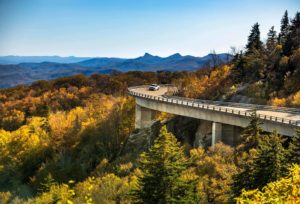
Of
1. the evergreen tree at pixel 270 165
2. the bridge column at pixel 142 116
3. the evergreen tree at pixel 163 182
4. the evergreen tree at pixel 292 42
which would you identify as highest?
the evergreen tree at pixel 292 42

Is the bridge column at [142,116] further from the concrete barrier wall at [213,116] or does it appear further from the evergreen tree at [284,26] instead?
the evergreen tree at [284,26]

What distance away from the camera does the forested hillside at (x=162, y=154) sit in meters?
24.0

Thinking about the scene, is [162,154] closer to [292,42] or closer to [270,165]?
[270,165]

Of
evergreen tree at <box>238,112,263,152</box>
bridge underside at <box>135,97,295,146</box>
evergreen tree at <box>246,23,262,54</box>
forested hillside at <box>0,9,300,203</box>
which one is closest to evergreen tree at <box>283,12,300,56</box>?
forested hillside at <box>0,9,300,203</box>

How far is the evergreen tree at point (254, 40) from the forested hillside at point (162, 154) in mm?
202

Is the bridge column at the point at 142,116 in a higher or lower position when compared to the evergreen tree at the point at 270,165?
lower

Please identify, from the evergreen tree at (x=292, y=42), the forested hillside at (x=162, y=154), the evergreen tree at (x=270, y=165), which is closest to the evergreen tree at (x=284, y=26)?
the forested hillside at (x=162, y=154)

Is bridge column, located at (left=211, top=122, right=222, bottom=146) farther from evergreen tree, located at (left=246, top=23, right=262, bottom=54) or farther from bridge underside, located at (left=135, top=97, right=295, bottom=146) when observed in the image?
evergreen tree, located at (left=246, top=23, right=262, bottom=54)

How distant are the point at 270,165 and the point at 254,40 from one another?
5934 cm

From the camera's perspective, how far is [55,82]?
14750 centimetres

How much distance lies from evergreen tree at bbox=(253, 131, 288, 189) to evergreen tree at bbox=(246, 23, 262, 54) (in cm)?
5434

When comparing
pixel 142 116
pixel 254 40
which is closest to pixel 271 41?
pixel 254 40

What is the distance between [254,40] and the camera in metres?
75.9

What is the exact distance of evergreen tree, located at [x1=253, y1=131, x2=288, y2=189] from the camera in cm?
2084
